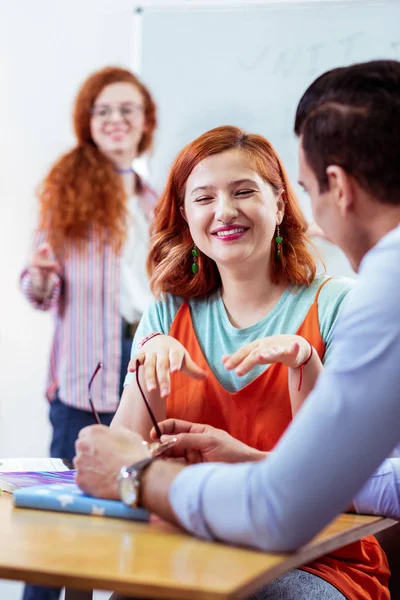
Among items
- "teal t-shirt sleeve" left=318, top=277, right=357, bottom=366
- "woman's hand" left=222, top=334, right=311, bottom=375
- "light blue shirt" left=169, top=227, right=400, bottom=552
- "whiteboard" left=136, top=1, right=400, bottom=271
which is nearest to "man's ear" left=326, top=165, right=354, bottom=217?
"light blue shirt" left=169, top=227, right=400, bottom=552

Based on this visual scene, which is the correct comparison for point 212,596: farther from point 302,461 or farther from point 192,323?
point 192,323

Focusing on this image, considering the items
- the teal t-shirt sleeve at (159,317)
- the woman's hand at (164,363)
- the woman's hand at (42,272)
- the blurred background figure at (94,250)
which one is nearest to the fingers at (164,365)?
the woman's hand at (164,363)

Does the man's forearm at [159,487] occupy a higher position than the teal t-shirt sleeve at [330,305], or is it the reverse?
the teal t-shirt sleeve at [330,305]

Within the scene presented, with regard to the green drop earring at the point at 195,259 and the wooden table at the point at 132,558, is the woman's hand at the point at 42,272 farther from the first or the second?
the wooden table at the point at 132,558

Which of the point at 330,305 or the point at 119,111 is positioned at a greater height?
the point at 119,111

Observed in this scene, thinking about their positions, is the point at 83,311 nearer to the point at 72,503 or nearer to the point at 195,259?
the point at 195,259

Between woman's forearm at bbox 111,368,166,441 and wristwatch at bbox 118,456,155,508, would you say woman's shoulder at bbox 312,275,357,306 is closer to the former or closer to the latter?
woman's forearm at bbox 111,368,166,441

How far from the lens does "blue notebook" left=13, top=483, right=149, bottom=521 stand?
1.08 meters

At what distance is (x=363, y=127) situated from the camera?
1032 millimetres

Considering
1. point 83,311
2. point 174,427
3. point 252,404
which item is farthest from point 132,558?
point 83,311

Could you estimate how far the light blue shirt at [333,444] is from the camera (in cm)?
89

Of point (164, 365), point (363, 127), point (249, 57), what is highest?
point (249, 57)

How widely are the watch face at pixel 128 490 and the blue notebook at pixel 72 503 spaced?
0.05 feet

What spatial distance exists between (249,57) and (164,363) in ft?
6.91
